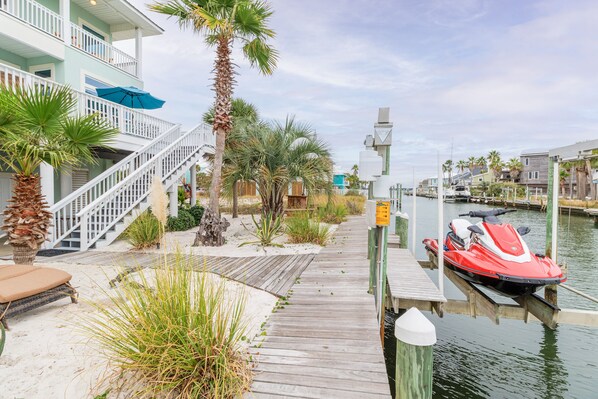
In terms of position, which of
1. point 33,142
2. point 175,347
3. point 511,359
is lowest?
point 511,359

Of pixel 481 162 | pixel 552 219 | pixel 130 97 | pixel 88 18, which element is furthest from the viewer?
pixel 481 162

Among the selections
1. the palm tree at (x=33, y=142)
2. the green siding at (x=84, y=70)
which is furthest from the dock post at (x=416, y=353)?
the green siding at (x=84, y=70)

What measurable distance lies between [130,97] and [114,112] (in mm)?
2156

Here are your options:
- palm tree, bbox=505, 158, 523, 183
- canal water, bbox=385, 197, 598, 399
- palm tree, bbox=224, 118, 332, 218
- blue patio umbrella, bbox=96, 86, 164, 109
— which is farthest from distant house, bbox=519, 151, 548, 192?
blue patio umbrella, bbox=96, 86, 164, 109

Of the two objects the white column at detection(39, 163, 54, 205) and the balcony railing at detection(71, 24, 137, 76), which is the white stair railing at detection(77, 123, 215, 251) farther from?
the balcony railing at detection(71, 24, 137, 76)

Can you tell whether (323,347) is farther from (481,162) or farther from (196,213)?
(481,162)

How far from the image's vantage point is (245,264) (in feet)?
20.1

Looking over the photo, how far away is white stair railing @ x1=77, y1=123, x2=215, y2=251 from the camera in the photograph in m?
7.66

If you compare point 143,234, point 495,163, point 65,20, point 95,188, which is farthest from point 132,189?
point 495,163

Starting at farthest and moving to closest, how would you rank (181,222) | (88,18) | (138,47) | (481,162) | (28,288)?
(481,162), (138,47), (88,18), (181,222), (28,288)

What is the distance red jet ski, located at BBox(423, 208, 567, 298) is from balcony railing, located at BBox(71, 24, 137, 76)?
13825 millimetres

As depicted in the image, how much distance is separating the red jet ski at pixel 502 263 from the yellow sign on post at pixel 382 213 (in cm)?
189

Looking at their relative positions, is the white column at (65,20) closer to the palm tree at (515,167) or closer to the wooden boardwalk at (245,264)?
the wooden boardwalk at (245,264)

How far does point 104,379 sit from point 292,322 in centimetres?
182
